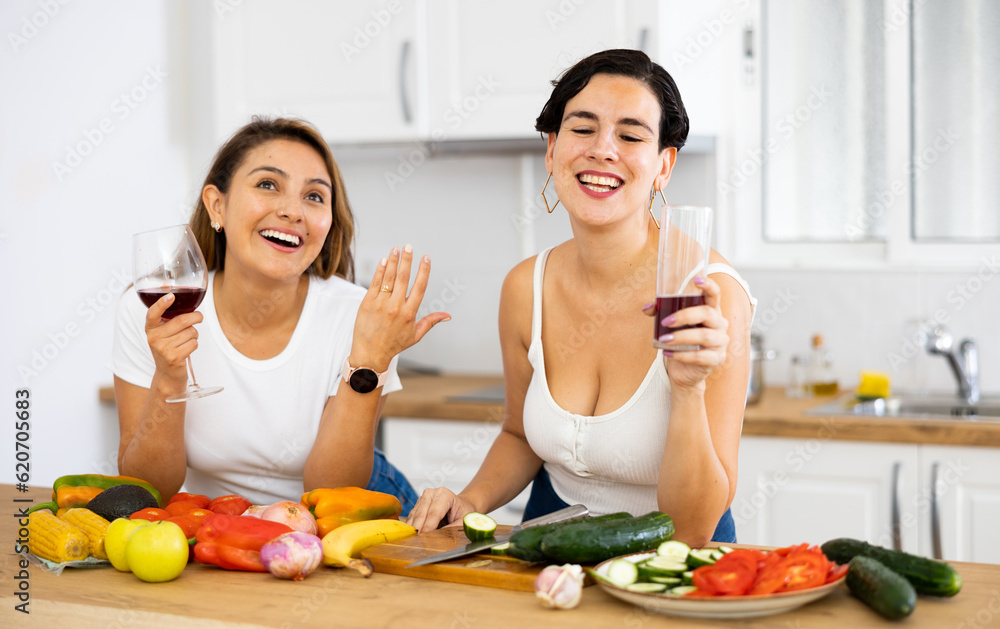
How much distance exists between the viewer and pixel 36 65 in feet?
9.73

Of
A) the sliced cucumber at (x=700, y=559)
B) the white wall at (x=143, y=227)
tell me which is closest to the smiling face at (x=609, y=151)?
the sliced cucumber at (x=700, y=559)

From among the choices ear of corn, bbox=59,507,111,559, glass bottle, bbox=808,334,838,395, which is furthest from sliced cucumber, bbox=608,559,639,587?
glass bottle, bbox=808,334,838,395

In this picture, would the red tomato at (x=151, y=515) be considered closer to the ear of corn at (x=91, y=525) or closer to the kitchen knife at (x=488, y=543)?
the ear of corn at (x=91, y=525)

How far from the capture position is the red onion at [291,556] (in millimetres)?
1202

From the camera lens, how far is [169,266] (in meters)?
1.43

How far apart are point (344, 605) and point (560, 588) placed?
0.87 ft

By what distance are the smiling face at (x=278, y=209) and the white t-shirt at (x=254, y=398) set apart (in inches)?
5.6

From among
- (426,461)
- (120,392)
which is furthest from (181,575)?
(426,461)

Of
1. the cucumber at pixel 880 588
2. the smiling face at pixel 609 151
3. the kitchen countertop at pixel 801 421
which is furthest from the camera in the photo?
the kitchen countertop at pixel 801 421

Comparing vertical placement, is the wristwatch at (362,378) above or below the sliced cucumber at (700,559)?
above

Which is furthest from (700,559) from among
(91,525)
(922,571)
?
(91,525)

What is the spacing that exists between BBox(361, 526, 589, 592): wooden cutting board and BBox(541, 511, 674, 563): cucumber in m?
0.05

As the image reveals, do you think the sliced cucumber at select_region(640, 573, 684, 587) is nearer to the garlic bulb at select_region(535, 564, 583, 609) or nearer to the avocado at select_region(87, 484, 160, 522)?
the garlic bulb at select_region(535, 564, 583, 609)

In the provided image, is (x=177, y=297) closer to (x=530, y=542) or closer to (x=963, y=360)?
(x=530, y=542)
